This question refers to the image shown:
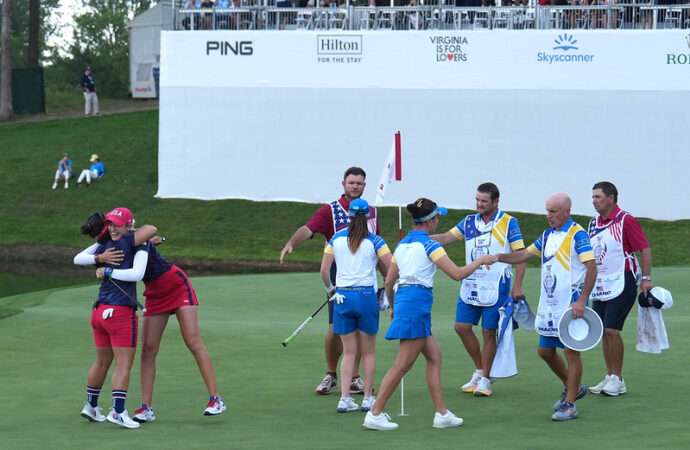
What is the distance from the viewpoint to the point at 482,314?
40.4 ft

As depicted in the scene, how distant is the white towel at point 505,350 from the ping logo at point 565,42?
78.2 feet

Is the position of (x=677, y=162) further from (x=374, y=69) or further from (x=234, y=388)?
(x=234, y=388)

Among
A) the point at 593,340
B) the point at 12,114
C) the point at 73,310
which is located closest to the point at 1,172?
the point at 12,114

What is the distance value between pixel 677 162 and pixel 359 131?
8.87m

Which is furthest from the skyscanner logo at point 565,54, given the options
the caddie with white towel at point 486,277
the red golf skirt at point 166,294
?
the red golf skirt at point 166,294

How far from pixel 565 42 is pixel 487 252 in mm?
23774

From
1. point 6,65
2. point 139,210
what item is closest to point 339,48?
point 139,210

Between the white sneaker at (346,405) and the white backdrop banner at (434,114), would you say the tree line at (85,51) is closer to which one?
the white backdrop banner at (434,114)

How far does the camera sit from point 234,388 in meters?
12.8

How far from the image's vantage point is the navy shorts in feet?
39.4

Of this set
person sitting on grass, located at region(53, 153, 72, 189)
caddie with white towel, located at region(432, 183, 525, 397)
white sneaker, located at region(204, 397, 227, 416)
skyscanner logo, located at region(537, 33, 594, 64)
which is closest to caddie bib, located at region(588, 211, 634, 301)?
caddie with white towel, located at region(432, 183, 525, 397)

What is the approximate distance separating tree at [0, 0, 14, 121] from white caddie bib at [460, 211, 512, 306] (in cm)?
4062

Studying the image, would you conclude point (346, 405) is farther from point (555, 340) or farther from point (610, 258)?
point (610, 258)

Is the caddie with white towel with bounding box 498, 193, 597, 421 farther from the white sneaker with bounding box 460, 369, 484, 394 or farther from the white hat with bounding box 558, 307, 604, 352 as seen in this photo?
the white sneaker with bounding box 460, 369, 484, 394
